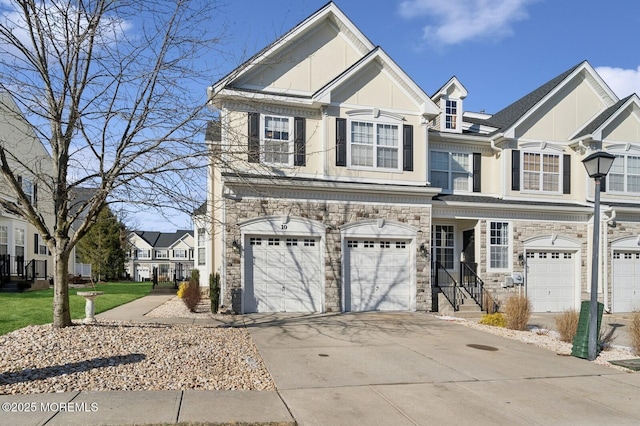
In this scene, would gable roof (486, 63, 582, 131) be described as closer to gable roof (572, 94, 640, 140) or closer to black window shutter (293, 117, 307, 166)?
gable roof (572, 94, 640, 140)

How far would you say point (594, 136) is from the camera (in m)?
A: 18.0

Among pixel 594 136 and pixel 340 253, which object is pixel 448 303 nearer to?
pixel 340 253

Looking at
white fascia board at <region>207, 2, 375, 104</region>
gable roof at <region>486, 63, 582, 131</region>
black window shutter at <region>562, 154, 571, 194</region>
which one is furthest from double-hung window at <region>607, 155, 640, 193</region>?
white fascia board at <region>207, 2, 375, 104</region>

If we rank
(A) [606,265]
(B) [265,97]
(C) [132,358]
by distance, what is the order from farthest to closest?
(A) [606,265] → (B) [265,97] → (C) [132,358]

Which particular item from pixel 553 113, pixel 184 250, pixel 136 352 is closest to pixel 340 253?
pixel 136 352

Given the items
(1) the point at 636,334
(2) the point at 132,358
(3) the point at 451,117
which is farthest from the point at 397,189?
(2) the point at 132,358

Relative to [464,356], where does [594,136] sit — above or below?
above

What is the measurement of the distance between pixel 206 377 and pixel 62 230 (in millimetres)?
4869

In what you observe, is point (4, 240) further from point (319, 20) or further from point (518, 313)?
point (518, 313)

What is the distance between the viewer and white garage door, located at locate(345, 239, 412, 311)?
1540cm

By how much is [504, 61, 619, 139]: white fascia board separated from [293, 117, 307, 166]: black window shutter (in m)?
8.10

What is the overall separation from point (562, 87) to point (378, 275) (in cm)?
1108

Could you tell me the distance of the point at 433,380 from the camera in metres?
7.45

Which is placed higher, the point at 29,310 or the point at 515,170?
the point at 515,170
